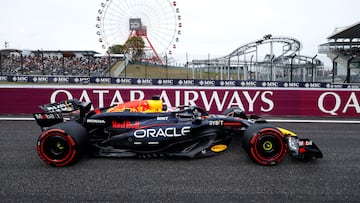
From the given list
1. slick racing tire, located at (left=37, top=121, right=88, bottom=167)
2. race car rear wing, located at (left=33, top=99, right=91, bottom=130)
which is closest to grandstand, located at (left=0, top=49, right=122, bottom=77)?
race car rear wing, located at (left=33, top=99, right=91, bottom=130)

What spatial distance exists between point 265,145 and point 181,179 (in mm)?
1483

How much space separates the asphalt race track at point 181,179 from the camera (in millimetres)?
3293

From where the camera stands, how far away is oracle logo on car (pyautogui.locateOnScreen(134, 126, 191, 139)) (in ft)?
14.8

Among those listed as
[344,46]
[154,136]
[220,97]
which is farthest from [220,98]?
[344,46]

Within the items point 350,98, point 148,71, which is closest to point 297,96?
point 350,98

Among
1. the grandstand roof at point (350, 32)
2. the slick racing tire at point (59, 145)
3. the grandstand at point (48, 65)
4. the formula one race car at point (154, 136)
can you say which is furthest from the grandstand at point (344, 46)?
the slick racing tire at point (59, 145)

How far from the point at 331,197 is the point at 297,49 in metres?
27.0

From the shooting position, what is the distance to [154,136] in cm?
451

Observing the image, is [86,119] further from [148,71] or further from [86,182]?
[148,71]

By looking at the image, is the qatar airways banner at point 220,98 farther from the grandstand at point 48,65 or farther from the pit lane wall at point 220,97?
the grandstand at point 48,65

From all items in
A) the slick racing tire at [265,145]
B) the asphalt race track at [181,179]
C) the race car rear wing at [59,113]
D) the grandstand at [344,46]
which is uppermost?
the grandstand at [344,46]

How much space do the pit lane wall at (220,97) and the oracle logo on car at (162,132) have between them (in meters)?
4.55

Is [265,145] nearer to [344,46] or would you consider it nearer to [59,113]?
[59,113]

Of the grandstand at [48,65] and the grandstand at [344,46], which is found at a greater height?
the grandstand at [344,46]
